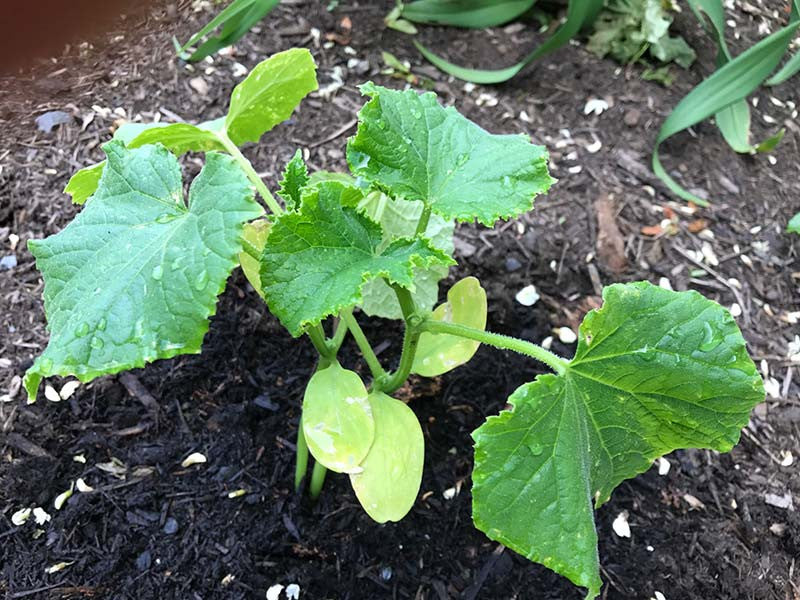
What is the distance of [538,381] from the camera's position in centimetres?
92

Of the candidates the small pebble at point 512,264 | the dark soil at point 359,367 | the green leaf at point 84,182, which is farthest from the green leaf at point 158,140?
the small pebble at point 512,264

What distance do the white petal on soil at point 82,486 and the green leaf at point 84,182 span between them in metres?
0.53

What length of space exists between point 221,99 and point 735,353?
146 cm

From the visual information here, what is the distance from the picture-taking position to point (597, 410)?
101 centimetres

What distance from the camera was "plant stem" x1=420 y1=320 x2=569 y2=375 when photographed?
989mm

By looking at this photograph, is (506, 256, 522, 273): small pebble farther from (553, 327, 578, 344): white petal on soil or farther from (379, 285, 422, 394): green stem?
(379, 285, 422, 394): green stem

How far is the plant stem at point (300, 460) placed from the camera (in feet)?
4.46

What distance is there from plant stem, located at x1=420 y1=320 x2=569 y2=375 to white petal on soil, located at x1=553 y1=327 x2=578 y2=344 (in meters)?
0.62

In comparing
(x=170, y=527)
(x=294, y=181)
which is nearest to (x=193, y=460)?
(x=170, y=527)

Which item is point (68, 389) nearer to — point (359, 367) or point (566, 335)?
point (359, 367)

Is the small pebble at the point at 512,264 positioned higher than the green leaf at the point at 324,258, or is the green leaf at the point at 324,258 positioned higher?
the green leaf at the point at 324,258

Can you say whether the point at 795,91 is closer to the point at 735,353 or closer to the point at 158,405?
the point at 735,353

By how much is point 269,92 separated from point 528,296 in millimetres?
759

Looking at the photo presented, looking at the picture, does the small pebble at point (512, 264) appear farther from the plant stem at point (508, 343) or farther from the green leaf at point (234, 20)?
the green leaf at point (234, 20)
